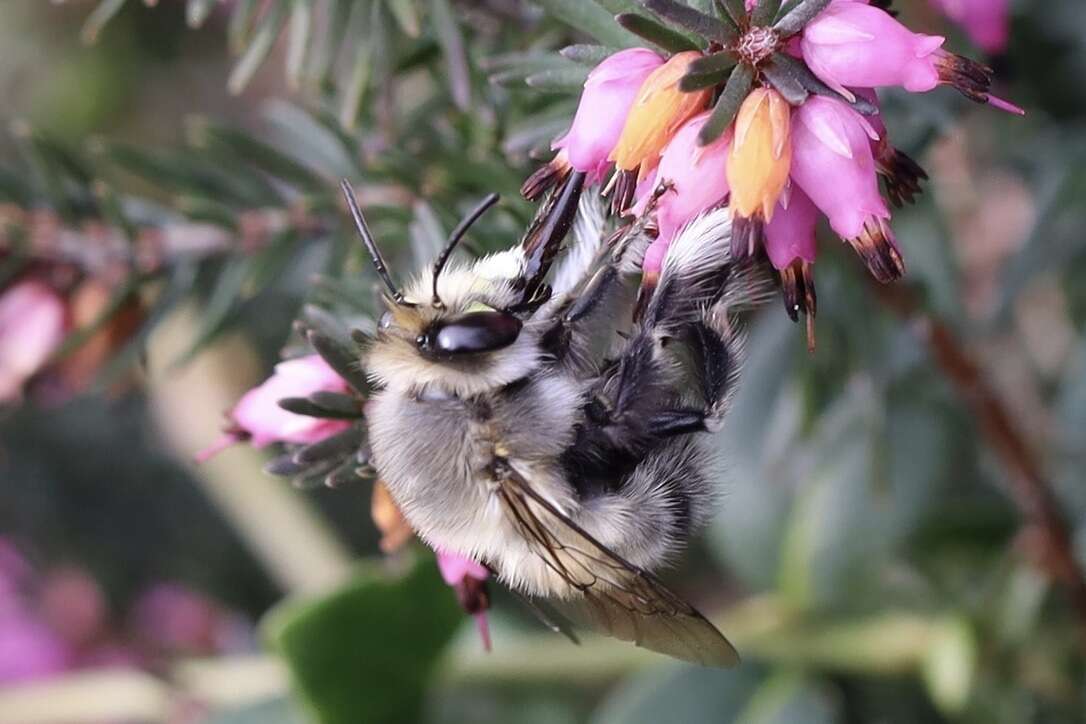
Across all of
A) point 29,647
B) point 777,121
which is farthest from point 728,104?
point 29,647

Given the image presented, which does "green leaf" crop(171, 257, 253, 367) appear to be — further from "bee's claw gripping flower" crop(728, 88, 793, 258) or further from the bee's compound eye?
"bee's claw gripping flower" crop(728, 88, 793, 258)

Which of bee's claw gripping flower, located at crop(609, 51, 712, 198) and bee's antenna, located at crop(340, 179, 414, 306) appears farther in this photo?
bee's antenna, located at crop(340, 179, 414, 306)

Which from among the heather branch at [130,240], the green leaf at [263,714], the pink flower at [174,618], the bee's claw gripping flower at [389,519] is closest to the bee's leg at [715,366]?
the bee's claw gripping flower at [389,519]

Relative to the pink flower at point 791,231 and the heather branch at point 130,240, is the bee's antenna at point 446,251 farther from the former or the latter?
the heather branch at point 130,240

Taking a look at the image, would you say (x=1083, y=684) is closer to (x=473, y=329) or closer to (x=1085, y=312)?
(x=1085, y=312)

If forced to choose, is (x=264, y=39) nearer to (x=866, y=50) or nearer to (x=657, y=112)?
(x=657, y=112)

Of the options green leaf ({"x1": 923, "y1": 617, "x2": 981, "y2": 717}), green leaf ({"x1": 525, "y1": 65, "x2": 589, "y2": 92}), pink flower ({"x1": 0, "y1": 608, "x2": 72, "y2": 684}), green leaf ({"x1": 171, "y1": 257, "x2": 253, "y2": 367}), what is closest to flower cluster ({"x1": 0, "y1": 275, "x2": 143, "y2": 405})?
green leaf ({"x1": 171, "y1": 257, "x2": 253, "y2": 367})
